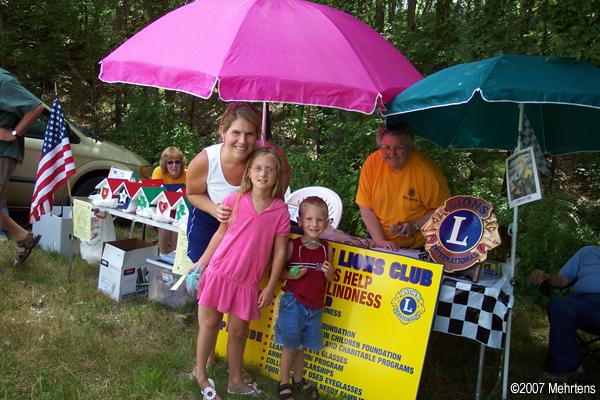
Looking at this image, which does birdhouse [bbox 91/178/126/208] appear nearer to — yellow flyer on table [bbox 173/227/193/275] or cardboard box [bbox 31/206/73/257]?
cardboard box [bbox 31/206/73/257]

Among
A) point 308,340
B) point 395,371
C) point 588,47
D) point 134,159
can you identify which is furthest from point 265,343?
point 134,159

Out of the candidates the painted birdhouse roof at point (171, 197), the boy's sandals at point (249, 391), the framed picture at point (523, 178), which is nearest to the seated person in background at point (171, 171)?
the painted birdhouse roof at point (171, 197)

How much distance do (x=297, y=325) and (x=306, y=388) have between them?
0.47 m

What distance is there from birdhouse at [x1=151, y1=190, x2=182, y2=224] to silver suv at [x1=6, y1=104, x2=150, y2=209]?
8.10 feet

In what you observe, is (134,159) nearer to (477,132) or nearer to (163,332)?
(163,332)

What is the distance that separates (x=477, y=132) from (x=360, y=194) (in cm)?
117

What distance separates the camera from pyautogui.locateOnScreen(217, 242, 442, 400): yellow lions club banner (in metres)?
2.89

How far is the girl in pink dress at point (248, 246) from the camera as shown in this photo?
2.80m

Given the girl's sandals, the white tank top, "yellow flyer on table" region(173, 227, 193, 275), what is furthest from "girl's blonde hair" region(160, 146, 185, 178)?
the girl's sandals

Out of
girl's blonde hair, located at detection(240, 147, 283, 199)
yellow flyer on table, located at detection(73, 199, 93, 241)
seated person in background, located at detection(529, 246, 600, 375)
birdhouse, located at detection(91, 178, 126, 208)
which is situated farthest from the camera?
yellow flyer on table, located at detection(73, 199, 93, 241)

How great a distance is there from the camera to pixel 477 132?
4.17 meters

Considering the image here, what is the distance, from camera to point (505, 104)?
3.93 meters

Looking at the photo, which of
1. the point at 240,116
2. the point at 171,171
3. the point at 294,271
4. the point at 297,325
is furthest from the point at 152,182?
the point at 297,325

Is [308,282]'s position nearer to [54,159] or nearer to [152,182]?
[152,182]
